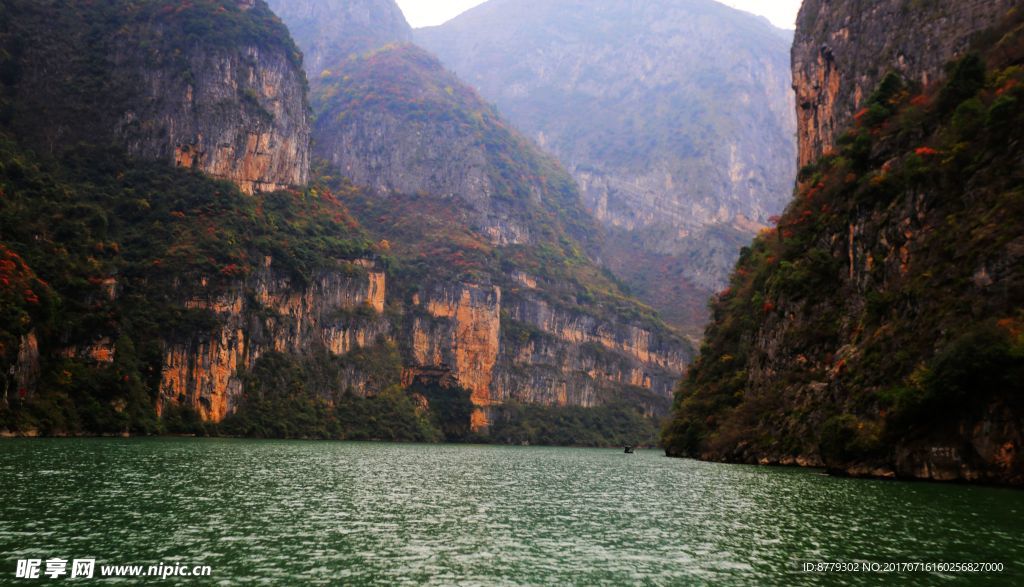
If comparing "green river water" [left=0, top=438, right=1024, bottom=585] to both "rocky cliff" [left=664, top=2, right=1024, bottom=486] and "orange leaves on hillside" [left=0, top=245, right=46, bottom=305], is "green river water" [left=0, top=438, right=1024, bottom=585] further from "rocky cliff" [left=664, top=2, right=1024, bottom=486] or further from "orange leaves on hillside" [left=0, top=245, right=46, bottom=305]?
"orange leaves on hillside" [left=0, top=245, right=46, bottom=305]

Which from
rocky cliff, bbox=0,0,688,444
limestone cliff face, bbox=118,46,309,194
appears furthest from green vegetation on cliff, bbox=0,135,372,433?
limestone cliff face, bbox=118,46,309,194

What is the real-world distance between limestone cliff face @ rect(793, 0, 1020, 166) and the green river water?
155ft

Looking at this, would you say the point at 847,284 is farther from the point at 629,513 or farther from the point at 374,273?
the point at 374,273

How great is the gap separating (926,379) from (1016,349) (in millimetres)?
5880

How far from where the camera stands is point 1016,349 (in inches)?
1748

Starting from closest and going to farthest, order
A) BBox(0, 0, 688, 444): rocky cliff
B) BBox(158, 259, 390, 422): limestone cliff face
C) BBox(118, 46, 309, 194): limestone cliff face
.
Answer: BBox(0, 0, 688, 444): rocky cliff
BBox(158, 259, 390, 422): limestone cliff face
BBox(118, 46, 309, 194): limestone cliff face

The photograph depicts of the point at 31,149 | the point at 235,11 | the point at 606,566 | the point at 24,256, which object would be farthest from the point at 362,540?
the point at 235,11

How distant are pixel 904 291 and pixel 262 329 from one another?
388 feet

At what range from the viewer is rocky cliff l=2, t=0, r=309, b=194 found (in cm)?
14338

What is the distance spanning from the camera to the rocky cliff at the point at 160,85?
143375mm

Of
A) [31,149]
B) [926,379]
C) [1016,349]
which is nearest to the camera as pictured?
[1016,349]

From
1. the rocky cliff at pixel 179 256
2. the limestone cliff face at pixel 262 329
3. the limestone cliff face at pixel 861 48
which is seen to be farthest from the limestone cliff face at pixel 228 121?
the limestone cliff face at pixel 861 48

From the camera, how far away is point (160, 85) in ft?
536

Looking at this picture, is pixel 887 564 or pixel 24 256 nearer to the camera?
pixel 887 564
